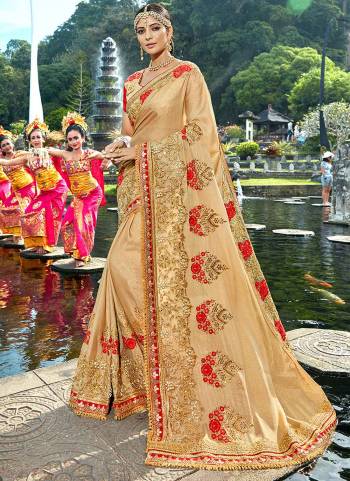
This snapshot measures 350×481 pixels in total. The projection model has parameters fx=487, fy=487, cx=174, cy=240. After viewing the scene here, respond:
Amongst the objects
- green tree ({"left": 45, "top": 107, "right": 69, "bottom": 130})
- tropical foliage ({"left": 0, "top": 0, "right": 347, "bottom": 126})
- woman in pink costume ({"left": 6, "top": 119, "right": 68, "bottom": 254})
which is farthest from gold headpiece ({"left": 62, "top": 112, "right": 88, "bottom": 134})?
tropical foliage ({"left": 0, "top": 0, "right": 347, "bottom": 126})

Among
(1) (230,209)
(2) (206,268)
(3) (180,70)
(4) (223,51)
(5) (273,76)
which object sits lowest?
(2) (206,268)

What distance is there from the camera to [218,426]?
238 cm

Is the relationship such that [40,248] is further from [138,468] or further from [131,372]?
[138,468]

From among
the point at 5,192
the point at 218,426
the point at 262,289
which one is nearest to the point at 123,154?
the point at 262,289

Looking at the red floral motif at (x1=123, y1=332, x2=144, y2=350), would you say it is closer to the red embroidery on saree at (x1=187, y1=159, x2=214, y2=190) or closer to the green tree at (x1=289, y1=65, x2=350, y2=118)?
the red embroidery on saree at (x1=187, y1=159, x2=214, y2=190)

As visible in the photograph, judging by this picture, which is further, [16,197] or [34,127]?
[16,197]

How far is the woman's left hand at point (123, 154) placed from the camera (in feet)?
9.24

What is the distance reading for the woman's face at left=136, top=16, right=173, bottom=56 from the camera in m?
2.89

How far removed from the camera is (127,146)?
2928mm

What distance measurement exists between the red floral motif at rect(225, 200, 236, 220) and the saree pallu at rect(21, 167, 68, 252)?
20.2 feet

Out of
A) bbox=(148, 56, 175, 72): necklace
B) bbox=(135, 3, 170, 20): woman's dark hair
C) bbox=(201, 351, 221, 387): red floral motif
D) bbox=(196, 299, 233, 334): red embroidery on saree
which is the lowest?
bbox=(201, 351, 221, 387): red floral motif

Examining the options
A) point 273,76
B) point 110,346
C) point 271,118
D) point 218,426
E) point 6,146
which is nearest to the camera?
point 218,426

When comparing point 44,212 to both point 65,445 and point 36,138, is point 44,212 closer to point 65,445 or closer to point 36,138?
point 36,138

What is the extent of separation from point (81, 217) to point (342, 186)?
7.49 metres
